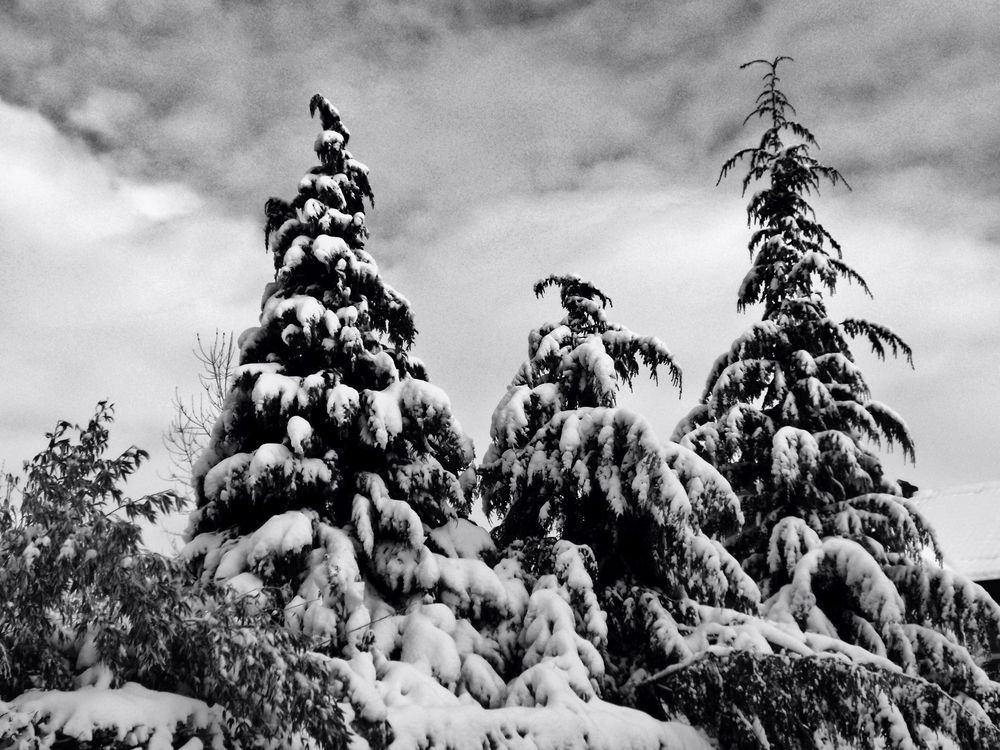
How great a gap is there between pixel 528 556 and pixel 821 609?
4763mm

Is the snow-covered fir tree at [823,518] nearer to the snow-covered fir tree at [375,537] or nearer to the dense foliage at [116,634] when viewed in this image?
the snow-covered fir tree at [375,537]

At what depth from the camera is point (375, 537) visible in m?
9.16

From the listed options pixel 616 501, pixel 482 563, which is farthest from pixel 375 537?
pixel 616 501

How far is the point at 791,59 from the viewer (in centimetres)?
1639

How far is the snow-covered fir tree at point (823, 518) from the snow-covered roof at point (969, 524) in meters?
11.7

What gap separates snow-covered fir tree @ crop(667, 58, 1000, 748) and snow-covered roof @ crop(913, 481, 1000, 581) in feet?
38.4

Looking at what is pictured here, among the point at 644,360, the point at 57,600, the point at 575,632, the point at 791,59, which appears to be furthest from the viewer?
the point at 791,59

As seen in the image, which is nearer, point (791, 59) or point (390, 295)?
point (390, 295)

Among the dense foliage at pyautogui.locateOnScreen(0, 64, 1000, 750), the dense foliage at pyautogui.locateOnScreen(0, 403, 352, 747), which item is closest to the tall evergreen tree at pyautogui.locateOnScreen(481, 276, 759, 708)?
the dense foliage at pyautogui.locateOnScreen(0, 64, 1000, 750)

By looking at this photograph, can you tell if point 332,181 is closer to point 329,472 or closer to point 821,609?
point 329,472

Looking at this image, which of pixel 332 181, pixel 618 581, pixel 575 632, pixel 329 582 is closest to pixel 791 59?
pixel 332 181

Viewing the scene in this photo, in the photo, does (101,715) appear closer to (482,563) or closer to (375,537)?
(375,537)

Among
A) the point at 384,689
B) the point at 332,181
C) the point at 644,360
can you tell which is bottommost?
the point at 384,689

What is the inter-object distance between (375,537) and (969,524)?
25.4 meters
